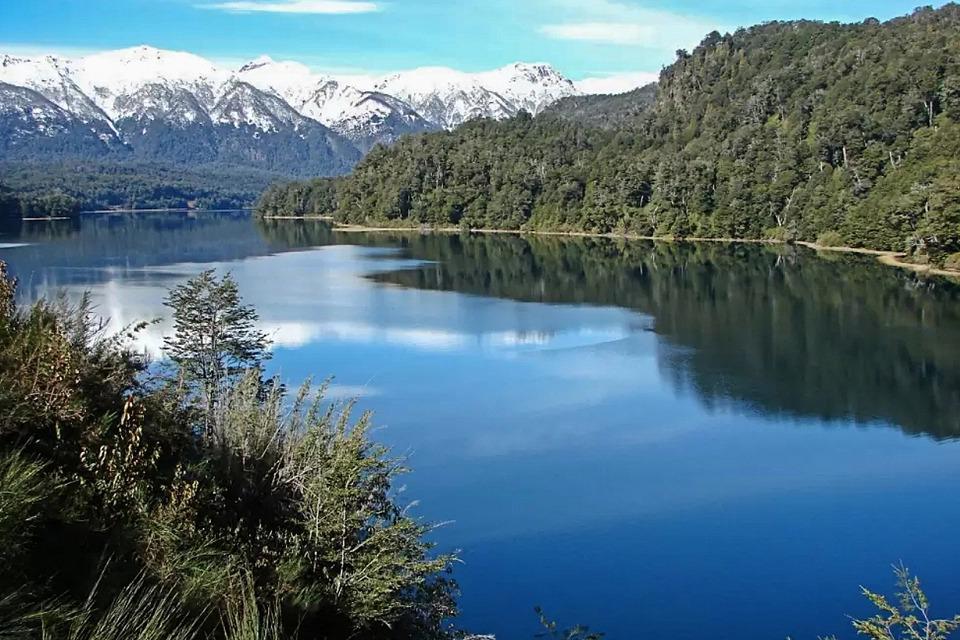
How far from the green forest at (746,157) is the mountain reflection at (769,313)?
20.0ft

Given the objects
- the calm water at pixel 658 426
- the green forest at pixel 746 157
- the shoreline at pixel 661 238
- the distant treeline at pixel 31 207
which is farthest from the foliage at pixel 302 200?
the calm water at pixel 658 426

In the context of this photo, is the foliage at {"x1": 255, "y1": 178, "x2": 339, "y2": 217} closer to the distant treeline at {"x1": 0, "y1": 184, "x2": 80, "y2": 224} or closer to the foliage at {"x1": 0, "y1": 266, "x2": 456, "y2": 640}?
the distant treeline at {"x1": 0, "y1": 184, "x2": 80, "y2": 224}

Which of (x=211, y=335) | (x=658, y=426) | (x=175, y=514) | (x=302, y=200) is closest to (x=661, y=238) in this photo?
(x=658, y=426)

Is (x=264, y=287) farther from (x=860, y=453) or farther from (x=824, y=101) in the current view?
(x=824, y=101)

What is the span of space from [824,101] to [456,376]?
264ft

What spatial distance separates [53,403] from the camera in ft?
28.5

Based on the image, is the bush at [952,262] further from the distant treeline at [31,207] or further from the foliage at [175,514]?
the distant treeline at [31,207]

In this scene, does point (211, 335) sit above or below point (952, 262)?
above

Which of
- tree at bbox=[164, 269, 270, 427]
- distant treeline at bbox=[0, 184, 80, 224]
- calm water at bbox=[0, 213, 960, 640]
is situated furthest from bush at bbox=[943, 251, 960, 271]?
distant treeline at bbox=[0, 184, 80, 224]

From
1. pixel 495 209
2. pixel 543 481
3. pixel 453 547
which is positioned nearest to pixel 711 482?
pixel 543 481

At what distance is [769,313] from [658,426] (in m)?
22.7

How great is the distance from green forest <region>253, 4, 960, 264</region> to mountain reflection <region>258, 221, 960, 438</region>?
240 inches

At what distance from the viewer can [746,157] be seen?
9856cm

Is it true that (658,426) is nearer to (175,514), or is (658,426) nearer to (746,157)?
(175,514)
